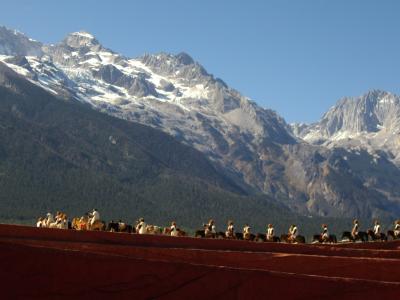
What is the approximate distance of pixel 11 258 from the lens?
50.2 ft

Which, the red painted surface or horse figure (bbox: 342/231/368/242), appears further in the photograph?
horse figure (bbox: 342/231/368/242)

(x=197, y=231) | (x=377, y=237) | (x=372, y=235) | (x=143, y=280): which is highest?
(x=372, y=235)

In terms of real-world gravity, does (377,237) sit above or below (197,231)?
above

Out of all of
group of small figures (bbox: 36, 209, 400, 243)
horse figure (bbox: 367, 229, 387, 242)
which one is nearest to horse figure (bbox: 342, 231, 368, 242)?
group of small figures (bbox: 36, 209, 400, 243)

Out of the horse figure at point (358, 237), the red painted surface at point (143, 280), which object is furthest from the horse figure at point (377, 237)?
the red painted surface at point (143, 280)

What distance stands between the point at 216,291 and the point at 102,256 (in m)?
2.37

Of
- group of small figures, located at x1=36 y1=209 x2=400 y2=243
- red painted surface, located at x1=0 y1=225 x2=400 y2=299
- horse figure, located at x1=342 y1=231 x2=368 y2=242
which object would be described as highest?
horse figure, located at x1=342 y1=231 x2=368 y2=242

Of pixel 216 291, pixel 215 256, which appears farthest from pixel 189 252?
pixel 216 291

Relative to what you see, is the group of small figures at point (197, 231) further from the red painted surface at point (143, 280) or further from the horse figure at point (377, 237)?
the red painted surface at point (143, 280)

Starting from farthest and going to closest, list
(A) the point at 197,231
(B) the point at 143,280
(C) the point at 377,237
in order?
1. (C) the point at 377,237
2. (A) the point at 197,231
3. (B) the point at 143,280

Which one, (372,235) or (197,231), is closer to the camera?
(197,231)

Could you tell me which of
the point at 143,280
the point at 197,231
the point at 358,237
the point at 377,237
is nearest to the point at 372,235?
the point at 377,237

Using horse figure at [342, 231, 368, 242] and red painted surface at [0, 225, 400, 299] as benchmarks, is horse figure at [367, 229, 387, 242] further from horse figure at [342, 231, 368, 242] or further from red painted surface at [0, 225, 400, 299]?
red painted surface at [0, 225, 400, 299]

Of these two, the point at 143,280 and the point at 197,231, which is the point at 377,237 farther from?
the point at 143,280
